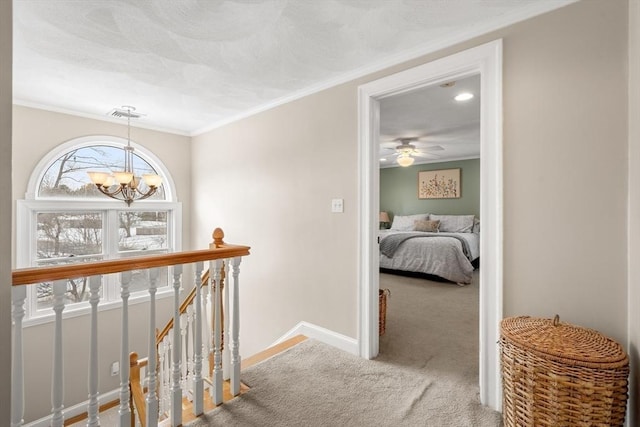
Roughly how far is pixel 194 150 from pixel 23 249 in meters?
2.17

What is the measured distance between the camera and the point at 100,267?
53.4 inches

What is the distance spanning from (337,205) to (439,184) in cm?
529

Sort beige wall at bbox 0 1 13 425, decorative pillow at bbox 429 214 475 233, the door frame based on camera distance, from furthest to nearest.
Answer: decorative pillow at bbox 429 214 475 233, the door frame, beige wall at bbox 0 1 13 425

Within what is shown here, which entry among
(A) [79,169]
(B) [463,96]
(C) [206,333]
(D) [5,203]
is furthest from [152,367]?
(B) [463,96]

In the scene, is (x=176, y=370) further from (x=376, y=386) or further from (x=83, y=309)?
(x=83, y=309)

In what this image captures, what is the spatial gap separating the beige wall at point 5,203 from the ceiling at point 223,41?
85 cm

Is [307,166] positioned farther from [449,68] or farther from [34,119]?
[34,119]

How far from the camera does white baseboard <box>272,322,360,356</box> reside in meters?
2.51

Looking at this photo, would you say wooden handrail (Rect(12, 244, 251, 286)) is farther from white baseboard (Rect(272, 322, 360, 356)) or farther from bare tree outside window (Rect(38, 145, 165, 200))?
bare tree outside window (Rect(38, 145, 165, 200))

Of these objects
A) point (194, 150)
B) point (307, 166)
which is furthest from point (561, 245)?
point (194, 150)

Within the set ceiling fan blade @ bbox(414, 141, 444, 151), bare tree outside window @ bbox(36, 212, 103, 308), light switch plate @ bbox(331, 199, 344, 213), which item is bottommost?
bare tree outside window @ bbox(36, 212, 103, 308)

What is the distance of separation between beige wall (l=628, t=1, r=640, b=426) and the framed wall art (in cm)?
571

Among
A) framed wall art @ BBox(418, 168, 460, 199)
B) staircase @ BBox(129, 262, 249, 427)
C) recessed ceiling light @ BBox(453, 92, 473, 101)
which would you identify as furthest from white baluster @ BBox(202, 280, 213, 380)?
framed wall art @ BBox(418, 168, 460, 199)

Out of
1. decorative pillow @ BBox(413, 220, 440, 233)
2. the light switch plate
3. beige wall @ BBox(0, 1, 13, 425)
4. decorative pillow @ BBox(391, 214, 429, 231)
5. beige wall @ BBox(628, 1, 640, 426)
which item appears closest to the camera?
beige wall @ BBox(0, 1, 13, 425)
